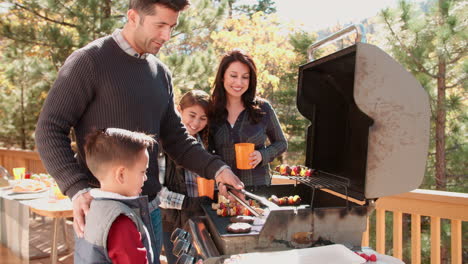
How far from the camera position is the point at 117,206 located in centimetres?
124

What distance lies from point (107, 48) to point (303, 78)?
1.03 m

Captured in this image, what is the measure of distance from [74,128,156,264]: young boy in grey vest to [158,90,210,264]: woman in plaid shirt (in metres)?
0.80

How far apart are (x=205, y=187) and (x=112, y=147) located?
924mm

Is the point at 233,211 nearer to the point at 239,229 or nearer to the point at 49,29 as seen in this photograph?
the point at 239,229

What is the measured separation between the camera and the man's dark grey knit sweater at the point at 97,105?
1.38 m

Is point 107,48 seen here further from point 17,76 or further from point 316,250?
point 17,76

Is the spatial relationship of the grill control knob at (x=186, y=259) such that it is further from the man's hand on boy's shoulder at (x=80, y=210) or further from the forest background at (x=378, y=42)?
the forest background at (x=378, y=42)

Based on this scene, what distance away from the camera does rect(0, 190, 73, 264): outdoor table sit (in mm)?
2854

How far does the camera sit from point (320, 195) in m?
2.09

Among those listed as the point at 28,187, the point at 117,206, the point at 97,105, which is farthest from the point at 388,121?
the point at 28,187

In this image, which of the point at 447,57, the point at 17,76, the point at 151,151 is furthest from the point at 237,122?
the point at 17,76

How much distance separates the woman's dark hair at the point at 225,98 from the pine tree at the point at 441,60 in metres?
5.61

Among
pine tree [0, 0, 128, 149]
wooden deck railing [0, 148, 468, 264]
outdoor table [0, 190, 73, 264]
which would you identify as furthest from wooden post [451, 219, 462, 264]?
pine tree [0, 0, 128, 149]

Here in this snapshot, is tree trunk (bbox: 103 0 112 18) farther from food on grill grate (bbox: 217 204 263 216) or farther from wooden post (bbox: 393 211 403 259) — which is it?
food on grill grate (bbox: 217 204 263 216)
